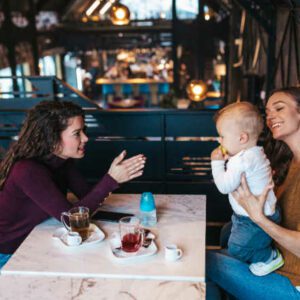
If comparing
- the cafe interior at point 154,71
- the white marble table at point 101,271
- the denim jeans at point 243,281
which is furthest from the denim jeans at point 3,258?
the denim jeans at point 243,281

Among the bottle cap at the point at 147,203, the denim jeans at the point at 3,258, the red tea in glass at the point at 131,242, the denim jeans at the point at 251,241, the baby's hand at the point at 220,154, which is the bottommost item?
the denim jeans at the point at 3,258

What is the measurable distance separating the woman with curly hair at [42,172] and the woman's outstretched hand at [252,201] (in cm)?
51

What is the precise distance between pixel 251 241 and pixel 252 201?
18 centimetres

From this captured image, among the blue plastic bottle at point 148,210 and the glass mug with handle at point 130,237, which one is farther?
the blue plastic bottle at point 148,210

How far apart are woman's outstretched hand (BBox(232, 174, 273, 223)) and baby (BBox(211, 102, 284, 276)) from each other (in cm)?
3

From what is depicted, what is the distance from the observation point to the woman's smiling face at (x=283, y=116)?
201 centimetres

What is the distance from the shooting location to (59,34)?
13203mm

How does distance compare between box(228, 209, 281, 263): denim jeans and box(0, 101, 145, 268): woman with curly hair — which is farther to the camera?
box(0, 101, 145, 268): woman with curly hair

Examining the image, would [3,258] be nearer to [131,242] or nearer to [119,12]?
[131,242]

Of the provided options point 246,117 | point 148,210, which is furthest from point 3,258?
point 246,117

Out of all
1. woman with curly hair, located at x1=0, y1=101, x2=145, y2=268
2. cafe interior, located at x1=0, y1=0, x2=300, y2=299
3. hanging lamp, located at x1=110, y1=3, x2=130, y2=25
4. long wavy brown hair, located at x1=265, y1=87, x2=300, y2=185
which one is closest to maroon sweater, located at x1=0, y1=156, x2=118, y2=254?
woman with curly hair, located at x1=0, y1=101, x2=145, y2=268

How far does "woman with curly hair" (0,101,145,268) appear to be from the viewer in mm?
1962

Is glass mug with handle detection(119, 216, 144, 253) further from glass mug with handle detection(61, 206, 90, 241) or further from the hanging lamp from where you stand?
the hanging lamp

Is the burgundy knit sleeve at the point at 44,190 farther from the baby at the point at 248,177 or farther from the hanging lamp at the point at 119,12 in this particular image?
the hanging lamp at the point at 119,12
